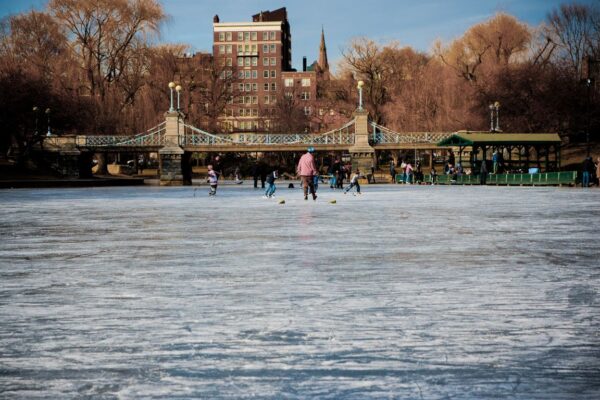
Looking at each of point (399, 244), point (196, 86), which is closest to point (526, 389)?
point (399, 244)

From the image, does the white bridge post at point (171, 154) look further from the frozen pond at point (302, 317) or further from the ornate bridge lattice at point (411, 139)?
the frozen pond at point (302, 317)

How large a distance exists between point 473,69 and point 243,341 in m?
61.5

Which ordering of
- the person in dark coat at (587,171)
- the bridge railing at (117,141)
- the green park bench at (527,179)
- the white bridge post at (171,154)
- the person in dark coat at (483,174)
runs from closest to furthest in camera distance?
the person in dark coat at (587,171) → the green park bench at (527,179) → the person in dark coat at (483,174) → the white bridge post at (171,154) → the bridge railing at (117,141)

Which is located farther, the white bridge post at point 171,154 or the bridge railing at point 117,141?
the bridge railing at point 117,141

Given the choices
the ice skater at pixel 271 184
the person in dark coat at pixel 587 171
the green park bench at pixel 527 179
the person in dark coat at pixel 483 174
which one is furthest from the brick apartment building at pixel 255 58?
the ice skater at pixel 271 184

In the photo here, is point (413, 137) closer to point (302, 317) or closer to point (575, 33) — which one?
point (575, 33)

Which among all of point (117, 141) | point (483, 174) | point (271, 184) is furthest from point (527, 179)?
point (117, 141)

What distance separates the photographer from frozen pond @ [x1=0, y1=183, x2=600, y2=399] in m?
3.99

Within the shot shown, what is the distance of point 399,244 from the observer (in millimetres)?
10883

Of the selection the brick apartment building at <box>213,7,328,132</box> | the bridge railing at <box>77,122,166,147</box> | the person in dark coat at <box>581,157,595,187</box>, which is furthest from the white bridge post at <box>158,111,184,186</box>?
the brick apartment building at <box>213,7,328,132</box>

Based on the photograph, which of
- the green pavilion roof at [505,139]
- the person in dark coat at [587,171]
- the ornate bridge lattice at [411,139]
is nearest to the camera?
the person in dark coat at [587,171]

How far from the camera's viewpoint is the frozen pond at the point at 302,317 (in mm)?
3990

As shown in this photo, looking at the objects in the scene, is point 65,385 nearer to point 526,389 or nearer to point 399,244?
point 526,389

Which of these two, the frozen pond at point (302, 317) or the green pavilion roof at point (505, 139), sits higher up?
the green pavilion roof at point (505, 139)
